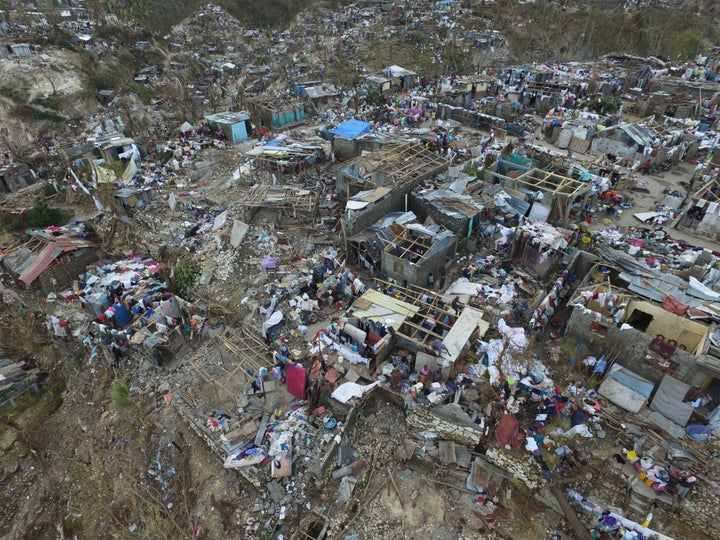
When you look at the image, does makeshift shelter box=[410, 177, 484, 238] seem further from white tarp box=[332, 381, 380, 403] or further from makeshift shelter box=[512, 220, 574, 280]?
white tarp box=[332, 381, 380, 403]

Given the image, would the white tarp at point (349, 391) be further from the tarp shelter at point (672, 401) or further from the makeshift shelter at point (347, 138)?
the makeshift shelter at point (347, 138)

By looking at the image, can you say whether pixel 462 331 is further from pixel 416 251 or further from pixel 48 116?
pixel 48 116

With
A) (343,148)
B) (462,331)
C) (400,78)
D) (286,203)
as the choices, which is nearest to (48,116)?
(343,148)

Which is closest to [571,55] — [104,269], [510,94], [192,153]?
[510,94]

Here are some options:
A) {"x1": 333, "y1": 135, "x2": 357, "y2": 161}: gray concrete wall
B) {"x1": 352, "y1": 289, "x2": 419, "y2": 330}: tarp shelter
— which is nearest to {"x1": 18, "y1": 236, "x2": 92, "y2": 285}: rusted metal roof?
{"x1": 352, "y1": 289, "x2": 419, "y2": 330}: tarp shelter

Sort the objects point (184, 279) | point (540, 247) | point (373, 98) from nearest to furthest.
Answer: point (540, 247) < point (184, 279) < point (373, 98)

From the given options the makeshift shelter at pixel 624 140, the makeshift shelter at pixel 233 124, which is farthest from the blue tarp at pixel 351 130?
the makeshift shelter at pixel 624 140
